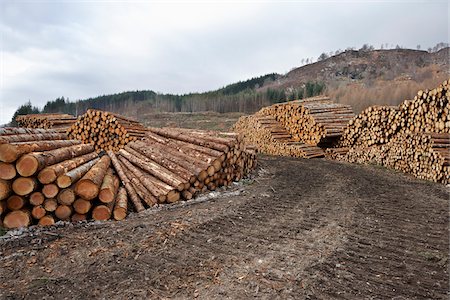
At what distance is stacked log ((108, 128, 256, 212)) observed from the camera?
713 centimetres

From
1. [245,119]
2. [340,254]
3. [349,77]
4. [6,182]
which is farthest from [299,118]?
[349,77]

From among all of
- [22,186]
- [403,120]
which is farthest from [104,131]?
[403,120]

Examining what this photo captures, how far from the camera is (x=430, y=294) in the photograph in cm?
352

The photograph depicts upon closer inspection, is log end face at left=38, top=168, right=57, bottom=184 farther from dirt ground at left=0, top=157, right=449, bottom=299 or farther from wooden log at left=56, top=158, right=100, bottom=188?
dirt ground at left=0, top=157, right=449, bottom=299

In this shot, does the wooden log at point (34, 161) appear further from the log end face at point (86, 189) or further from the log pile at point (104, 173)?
the log end face at point (86, 189)

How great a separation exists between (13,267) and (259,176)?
7091 mm

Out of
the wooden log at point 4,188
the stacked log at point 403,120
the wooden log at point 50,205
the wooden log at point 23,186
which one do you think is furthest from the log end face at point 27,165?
the stacked log at point 403,120

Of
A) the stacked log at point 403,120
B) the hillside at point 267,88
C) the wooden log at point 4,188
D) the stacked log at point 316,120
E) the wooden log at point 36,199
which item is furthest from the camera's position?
the hillside at point 267,88

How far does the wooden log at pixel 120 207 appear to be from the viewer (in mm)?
6129

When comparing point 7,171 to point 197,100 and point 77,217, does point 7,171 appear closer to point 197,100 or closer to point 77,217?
point 77,217

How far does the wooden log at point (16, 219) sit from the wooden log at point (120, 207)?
1442mm

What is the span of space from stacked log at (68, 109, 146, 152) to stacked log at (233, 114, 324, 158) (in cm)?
559

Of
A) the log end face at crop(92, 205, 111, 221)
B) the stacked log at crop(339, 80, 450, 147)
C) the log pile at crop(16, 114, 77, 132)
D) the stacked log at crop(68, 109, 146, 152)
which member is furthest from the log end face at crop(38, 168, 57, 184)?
the log pile at crop(16, 114, 77, 132)

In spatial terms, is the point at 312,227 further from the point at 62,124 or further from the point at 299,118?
the point at 62,124
